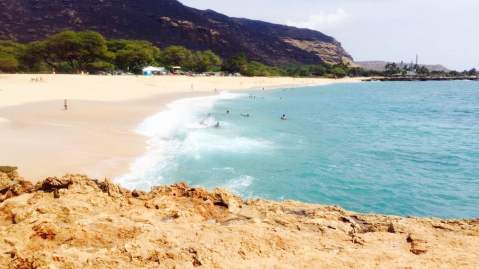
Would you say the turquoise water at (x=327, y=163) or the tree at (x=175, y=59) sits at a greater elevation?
the tree at (x=175, y=59)

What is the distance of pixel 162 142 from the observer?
2084cm

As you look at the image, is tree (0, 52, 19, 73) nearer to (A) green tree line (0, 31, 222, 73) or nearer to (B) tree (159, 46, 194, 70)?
(A) green tree line (0, 31, 222, 73)

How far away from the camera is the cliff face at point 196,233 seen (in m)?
5.13

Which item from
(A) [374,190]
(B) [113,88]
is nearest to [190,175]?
(A) [374,190]

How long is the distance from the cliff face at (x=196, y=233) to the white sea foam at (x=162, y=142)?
6067 millimetres

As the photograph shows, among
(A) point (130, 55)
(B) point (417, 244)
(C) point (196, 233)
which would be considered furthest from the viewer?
(A) point (130, 55)

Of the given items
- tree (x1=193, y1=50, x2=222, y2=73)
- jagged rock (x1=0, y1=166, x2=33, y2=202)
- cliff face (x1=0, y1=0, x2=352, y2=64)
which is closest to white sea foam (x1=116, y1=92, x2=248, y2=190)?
jagged rock (x1=0, y1=166, x2=33, y2=202)

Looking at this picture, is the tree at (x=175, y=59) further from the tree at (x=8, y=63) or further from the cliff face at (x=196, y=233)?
the cliff face at (x=196, y=233)

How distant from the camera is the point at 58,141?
18.4 metres

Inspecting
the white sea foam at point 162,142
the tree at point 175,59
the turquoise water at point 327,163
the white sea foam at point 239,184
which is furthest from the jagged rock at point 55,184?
the tree at point 175,59

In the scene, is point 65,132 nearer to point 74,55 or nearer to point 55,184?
point 55,184

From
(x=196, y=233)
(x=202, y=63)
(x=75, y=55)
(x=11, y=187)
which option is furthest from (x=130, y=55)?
(x=196, y=233)

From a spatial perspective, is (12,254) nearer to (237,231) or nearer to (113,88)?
(237,231)

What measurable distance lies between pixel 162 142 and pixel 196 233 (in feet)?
50.6
